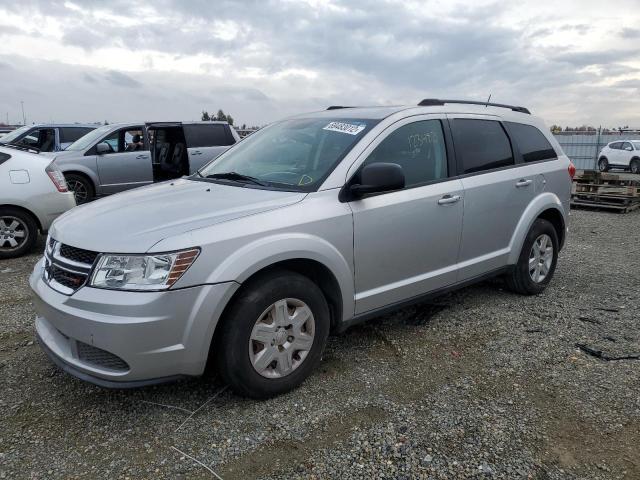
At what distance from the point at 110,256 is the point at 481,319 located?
3.00 metres

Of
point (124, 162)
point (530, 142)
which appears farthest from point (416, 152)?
point (124, 162)

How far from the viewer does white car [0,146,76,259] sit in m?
6.41

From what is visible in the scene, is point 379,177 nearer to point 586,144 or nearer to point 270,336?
point 270,336

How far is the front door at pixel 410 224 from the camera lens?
3348 millimetres

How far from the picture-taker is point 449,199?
12.5 feet

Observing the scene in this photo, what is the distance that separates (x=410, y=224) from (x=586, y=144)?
22876 mm

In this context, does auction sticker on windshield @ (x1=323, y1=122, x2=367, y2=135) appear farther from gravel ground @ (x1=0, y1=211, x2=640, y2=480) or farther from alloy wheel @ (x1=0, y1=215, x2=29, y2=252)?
alloy wheel @ (x1=0, y1=215, x2=29, y2=252)

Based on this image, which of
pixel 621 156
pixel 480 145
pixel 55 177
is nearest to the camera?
pixel 480 145

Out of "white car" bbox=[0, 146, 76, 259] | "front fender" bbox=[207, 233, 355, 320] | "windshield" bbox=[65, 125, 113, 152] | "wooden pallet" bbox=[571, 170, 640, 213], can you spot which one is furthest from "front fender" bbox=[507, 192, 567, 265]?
"windshield" bbox=[65, 125, 113, 152]

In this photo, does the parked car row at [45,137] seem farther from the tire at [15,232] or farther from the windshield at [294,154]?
the windshield at [294,154]

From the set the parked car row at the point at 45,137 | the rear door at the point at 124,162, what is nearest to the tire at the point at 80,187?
the rear door at the point at 124,162

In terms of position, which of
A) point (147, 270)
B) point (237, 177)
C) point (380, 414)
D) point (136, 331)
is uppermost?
point (237, 177)

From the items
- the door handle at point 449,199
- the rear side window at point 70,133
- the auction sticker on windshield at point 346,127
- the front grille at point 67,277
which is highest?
the rear side window at point 70,133

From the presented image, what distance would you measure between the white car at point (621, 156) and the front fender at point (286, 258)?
21.8 metres
